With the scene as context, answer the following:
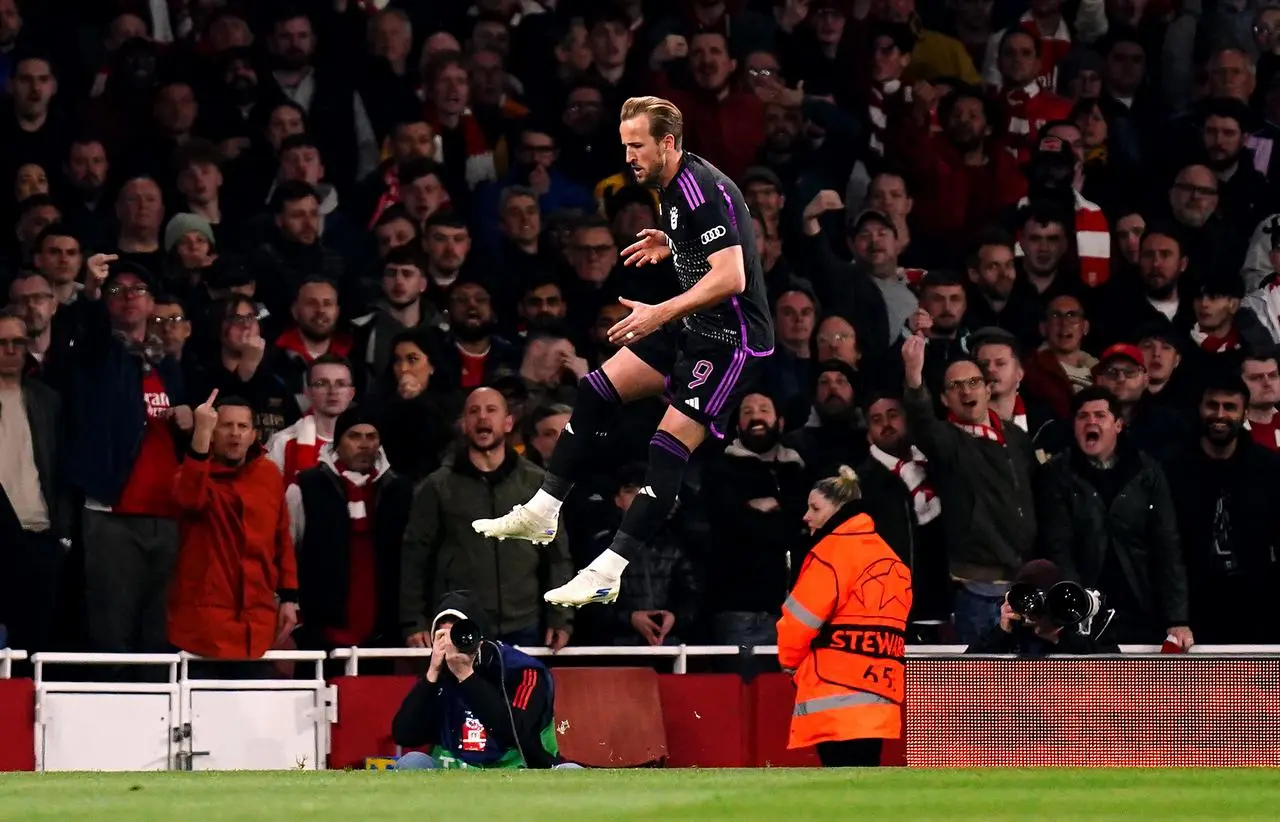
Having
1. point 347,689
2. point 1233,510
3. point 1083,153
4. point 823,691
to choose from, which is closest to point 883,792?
point 823,691

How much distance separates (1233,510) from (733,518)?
314 centimetres

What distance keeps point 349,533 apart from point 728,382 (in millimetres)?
4184

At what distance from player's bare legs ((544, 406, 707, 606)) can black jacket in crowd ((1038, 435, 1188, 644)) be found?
443 centimetres

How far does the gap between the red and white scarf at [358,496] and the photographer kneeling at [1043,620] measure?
358 cm

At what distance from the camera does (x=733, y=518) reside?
14.2m

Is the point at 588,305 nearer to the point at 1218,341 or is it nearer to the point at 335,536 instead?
the point at 335,536

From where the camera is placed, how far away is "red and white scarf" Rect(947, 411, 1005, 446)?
14.5 m

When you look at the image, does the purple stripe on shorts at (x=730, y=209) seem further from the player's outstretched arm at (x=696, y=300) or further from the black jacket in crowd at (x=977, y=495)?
the black jacket in crowd at (x=977, y=495)

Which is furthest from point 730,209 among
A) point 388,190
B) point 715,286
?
point 388,190

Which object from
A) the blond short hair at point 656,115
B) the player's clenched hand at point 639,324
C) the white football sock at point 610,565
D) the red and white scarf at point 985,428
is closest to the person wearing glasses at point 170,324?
the white football sock at point 610,565

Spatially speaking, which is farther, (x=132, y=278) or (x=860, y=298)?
(x=860, y=298)

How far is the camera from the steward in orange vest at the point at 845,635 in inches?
488

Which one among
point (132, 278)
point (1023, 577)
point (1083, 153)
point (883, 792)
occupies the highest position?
point (1083, 153)

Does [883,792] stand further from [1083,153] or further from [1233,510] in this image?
[1083,153]
